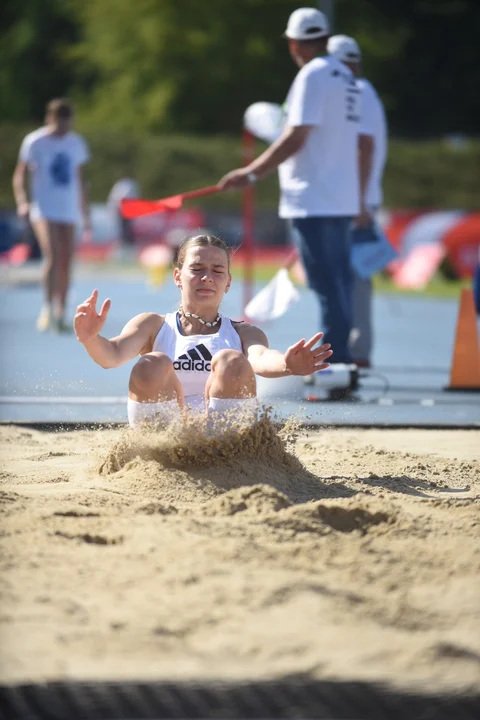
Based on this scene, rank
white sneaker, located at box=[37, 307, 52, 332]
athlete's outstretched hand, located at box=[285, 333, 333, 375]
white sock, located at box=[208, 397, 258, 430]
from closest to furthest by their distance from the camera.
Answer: athlete's outstretched hand, located at box=[285, 333, 333, 375] < white sock, located at box=[208, 397, 258, 430] < white sneaker, located at box=[37, 307, 52, 332]

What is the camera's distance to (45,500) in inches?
176

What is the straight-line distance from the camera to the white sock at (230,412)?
188 inches

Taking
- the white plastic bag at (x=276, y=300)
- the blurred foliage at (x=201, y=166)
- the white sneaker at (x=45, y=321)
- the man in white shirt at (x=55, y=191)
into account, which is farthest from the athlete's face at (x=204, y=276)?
the blurred foliage at (x=201, y=166)

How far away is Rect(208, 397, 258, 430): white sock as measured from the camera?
4.78 meters

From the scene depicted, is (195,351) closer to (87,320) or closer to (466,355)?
(87,320)

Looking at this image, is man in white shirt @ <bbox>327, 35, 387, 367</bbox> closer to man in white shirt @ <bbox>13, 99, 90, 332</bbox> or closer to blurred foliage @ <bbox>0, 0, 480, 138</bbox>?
man in white shirt @ <bbox>13, 99, 90, 332</bbox>

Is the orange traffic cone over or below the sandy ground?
over

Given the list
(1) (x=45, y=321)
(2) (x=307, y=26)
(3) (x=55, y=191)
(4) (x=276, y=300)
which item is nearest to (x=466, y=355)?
(4) (x=276, y=300)

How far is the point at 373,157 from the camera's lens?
8.73m

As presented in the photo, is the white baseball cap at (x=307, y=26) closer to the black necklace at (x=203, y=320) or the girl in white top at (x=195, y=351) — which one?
the girl in white top at (x=195, y=351)

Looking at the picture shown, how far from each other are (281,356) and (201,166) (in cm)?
3271

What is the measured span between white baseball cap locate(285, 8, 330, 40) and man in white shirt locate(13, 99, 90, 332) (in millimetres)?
4460

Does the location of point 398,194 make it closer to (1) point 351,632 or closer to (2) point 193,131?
(2) point 193,131

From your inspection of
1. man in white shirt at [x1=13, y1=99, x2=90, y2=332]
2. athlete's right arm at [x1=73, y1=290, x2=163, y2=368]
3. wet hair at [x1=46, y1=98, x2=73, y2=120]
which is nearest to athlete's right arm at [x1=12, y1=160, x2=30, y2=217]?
man in white shirt at [x1=13, y1=99, x2=90, y2=332]
